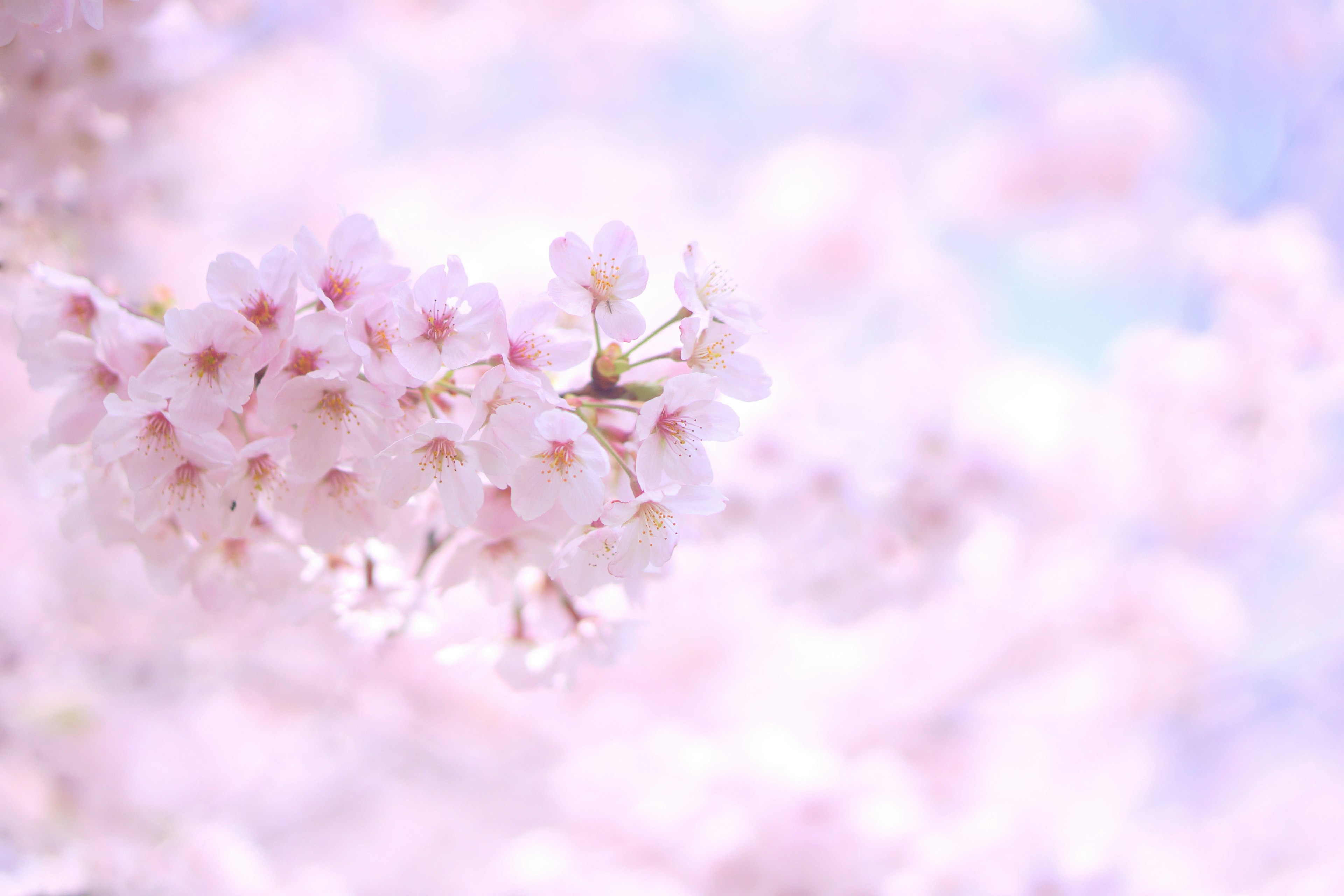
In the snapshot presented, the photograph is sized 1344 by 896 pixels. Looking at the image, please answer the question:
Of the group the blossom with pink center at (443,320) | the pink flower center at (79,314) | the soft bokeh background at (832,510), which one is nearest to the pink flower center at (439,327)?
the blossom with pink center at (443,320)

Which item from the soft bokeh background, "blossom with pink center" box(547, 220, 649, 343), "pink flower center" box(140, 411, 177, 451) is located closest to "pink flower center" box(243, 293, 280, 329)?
"pink flower center" box(140, 411, 177, 451)

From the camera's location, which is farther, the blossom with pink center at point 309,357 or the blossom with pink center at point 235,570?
the blossom with pink center at point 235,570

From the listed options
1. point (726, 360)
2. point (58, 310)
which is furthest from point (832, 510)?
point (58, 310)

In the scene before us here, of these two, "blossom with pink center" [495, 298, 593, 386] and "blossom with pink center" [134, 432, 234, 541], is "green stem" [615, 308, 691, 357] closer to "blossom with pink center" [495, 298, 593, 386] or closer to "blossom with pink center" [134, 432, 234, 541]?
"blossom with pink center" [495, 298, 593, 386]

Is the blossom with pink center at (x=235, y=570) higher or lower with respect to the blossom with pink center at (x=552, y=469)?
higher

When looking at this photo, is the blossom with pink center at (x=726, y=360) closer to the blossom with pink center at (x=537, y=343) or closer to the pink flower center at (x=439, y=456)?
the blossom with pink center at (x=537, y=343)

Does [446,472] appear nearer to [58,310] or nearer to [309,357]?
[309,357]

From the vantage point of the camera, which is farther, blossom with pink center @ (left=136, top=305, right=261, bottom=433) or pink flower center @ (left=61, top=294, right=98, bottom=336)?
pink flower center @ (left=61, top=294, right=98, bottom=336)
